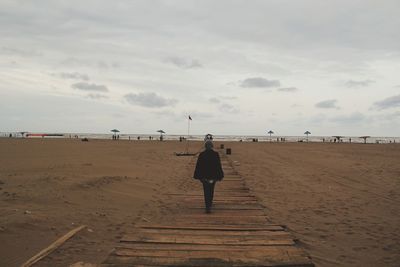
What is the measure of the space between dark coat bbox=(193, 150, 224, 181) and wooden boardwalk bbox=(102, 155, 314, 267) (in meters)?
0.75

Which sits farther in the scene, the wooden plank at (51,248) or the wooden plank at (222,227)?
the wooden plank at (222,227)

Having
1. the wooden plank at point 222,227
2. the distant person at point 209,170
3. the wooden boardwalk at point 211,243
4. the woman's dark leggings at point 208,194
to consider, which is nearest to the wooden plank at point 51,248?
the wooden boardwalk at point 211,243

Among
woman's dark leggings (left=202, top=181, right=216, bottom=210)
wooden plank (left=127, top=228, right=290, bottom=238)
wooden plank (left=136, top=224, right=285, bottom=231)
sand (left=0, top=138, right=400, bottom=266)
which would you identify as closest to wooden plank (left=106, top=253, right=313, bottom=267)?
sand (left=0, top=138, right=400, bottom=266)

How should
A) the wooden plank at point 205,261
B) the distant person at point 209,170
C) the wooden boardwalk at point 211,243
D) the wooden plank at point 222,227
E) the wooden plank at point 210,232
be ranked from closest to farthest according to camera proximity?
the wooden plank at point 205,261 < the wooden boardwalk at point 211,243 < the wooden plank at point 210,232 < the wooden plank at point 222,227 < the distant person at point 209,170

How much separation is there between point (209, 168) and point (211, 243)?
3.12 meters

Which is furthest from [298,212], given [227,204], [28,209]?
[28,209]

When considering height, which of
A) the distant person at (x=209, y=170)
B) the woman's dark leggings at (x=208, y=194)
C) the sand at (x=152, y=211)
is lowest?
the sand at (x=152, y=211)

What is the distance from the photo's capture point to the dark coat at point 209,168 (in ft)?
28.0

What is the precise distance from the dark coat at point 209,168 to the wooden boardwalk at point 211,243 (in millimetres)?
747

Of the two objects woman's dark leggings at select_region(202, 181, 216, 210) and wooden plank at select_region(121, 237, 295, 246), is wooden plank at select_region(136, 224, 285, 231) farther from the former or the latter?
woman's dark leggings at select_region(202, 181, 216, 210)

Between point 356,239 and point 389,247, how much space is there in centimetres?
58

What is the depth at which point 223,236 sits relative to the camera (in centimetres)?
602

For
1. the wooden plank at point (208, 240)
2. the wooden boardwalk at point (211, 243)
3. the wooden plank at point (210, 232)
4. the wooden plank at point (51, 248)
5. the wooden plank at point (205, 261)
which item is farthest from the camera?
the wooden plank at point (210, 232)

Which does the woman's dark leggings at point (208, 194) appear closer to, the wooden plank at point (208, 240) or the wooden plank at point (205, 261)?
the wooden plank at point (208, 240)
